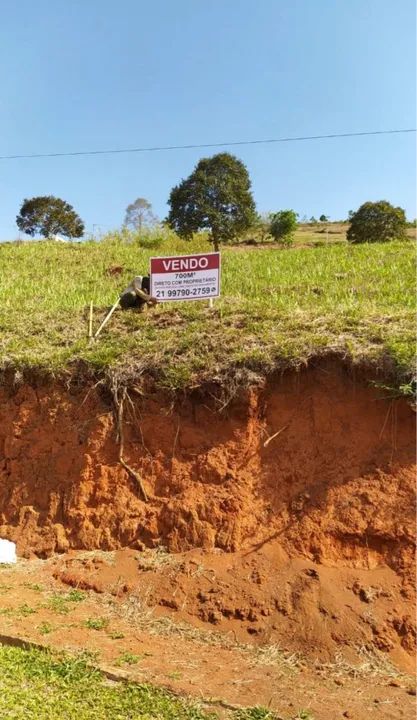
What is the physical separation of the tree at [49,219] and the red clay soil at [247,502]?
2574 centimetres

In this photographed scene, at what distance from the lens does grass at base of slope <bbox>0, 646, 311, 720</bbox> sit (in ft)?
11.1

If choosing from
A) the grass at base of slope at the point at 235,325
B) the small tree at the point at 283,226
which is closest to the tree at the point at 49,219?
the small tree at the point at 283,226

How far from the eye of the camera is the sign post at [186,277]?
718 centimetres

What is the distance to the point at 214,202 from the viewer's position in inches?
760

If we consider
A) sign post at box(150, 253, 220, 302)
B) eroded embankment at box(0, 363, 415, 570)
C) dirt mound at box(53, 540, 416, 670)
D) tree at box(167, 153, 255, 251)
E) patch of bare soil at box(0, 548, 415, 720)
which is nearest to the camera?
patch of bare soil at box(0, 548, 415, 720)

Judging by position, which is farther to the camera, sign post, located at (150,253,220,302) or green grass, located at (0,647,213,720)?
sign post, located at (150,253,220,302)

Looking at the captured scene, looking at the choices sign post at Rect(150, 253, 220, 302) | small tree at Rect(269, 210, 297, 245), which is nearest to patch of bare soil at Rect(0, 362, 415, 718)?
sign post at Rect(150, 253, 220, 302)

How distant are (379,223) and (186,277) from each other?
1793 cm

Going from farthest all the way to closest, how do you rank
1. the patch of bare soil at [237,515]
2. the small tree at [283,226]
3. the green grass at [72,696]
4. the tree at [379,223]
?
the small tree at [283,226] → the tree at [379,223] → the patch of bare soil at [237,515] → the green grass at [72,696]

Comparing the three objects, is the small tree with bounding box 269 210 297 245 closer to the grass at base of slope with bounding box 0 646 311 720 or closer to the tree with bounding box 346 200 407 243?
the tree with bounding box 346 200 407 243

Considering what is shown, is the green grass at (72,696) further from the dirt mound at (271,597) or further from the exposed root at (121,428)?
the exposed root at (121,428)

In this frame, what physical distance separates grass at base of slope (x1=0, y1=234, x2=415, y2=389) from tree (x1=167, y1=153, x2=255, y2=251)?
26.3 feet

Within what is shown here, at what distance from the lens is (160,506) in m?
5.54

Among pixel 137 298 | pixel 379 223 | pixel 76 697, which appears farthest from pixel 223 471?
pixel 379 223
